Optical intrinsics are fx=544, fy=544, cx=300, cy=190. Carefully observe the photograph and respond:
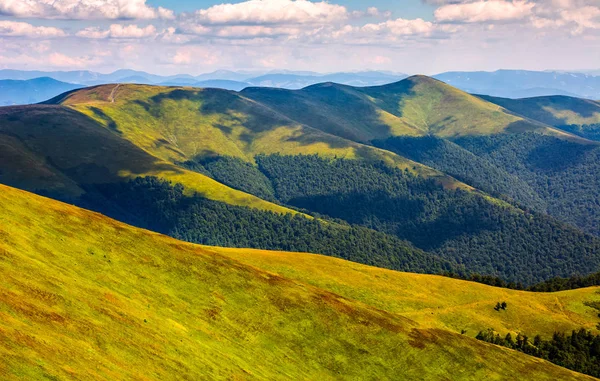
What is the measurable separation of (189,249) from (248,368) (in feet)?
138

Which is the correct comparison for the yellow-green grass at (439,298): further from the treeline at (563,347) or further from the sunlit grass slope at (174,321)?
the sunlit grass slope at (174,321)

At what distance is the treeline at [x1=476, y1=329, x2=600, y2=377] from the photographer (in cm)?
13250

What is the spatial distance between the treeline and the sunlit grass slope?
24.5 meters

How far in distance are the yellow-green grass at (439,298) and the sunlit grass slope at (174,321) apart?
3305 centimetres

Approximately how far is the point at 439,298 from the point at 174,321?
97981 millimetres

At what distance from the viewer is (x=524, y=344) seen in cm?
13688

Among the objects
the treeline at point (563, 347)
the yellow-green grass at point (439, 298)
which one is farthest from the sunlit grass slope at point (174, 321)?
the yellow-green grass at point (439, 298)

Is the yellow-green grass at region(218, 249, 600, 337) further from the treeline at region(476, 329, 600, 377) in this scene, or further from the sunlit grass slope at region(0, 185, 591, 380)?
the sunlit grass slope at region(0, 185, 591, 380)

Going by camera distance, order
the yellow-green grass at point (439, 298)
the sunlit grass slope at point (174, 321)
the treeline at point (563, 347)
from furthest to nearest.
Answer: the yellow-green grass at point (439, 298)
the treeline at point (563, 347)
the sunlit grass slope at point (174, 321)

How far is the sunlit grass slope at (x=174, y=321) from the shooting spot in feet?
201

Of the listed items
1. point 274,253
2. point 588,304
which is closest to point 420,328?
point 274,253

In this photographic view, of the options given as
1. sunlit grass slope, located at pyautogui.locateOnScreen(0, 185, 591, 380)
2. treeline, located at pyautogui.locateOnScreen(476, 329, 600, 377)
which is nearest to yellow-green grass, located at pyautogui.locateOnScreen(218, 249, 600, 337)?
treeline, located at pyautogui.locateOnScreen(476, 329, 600, 377)

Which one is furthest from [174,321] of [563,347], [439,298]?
[563,347]

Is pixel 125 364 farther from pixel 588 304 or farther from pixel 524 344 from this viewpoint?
pixel 588 304
